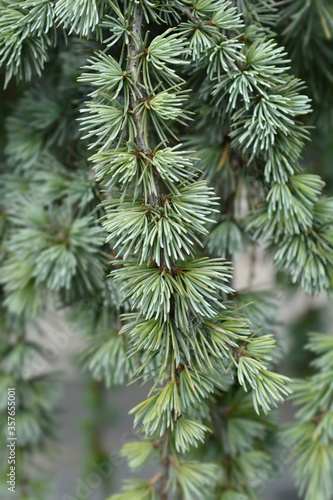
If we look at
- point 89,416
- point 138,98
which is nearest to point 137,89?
point 138,98

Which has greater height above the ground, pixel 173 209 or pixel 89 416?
pixel 173 209

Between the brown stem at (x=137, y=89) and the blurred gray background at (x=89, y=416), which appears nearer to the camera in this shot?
the brown stem at (x=137, y=89)

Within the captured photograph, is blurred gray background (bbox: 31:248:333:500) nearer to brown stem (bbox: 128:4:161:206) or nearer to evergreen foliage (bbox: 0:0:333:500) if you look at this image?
evergreen foliage (bbox: 0:0:333:500)

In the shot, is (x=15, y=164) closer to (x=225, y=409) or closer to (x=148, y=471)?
(x=225, y=409)

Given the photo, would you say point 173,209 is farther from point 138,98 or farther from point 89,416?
point 89,416

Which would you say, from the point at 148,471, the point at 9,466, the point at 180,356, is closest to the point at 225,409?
the point at 180,356

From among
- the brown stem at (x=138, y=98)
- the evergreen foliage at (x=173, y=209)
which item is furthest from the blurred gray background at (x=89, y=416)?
the brown stem at (x=138, y=98)

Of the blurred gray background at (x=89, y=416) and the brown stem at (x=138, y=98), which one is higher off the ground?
the brown stem at (x=138, y=98)

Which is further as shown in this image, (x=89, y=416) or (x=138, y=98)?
(x=89, y=416)

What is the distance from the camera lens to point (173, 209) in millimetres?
268

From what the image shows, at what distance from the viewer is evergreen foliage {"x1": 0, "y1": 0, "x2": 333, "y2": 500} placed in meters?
0.27

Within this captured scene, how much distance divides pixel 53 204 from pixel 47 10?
0.50 feet

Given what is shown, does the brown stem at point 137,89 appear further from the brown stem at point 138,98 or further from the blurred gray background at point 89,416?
the blurred gray background at point 89,416

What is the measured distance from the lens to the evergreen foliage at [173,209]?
0.87 ft
